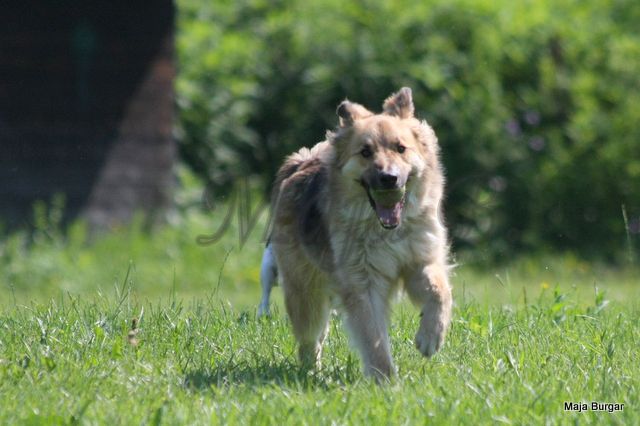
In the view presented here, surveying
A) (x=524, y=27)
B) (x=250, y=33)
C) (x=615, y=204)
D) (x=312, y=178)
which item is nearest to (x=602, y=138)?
(x=615, y=204)

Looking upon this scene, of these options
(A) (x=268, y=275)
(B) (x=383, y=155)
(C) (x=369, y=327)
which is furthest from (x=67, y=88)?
(C) (x=369, y=327)

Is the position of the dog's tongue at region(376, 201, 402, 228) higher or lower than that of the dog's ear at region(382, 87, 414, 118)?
lower

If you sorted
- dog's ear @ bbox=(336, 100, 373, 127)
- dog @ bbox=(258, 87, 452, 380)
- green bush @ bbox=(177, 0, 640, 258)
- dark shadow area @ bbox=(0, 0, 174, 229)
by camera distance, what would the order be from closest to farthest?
dog @ bbox=(258, 87, 452, 380), dog's ear @ bbox=(336, 100, 373, 127), dark shadow area @ bbox=(0, 0, 174, 229), green bush @ bbox=(177, 0, 640, 258)

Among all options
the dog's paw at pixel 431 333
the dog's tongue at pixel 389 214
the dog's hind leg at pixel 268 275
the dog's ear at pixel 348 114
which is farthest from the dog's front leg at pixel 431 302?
the dog's hind leg at pixel 268 275

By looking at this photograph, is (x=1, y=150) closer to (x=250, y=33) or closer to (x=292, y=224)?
(x=250, y=33)

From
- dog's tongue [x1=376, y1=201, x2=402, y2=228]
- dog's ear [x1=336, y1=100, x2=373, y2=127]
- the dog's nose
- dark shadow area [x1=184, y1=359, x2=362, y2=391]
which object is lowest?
dark shadow area [x1=184, y1=359, x2=362, y2=391]

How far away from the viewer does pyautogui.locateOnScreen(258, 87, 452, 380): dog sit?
578 centimetres

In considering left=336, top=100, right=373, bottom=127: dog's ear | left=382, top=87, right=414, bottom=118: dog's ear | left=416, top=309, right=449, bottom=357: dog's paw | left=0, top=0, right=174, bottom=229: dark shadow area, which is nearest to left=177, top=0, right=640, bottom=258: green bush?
left=0, top=0, right=174, bottom=229: dark shadow area

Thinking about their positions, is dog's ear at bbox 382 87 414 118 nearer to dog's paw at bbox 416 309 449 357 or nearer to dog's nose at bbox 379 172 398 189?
dog's nose at bbox 379 172 398 189

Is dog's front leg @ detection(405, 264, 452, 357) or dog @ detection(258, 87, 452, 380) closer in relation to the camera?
dog's front leg @ detection(405, 264, 452, 357)

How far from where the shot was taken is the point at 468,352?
598 centimetres

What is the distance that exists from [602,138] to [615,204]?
822mm

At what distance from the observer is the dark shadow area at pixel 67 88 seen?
12.6 meters

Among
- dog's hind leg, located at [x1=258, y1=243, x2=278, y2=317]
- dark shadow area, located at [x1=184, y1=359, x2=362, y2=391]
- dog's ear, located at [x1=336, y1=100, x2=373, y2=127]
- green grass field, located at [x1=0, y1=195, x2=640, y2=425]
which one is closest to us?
green grass field, located at [x1=0, y1=195, x2=640, y2=425]
